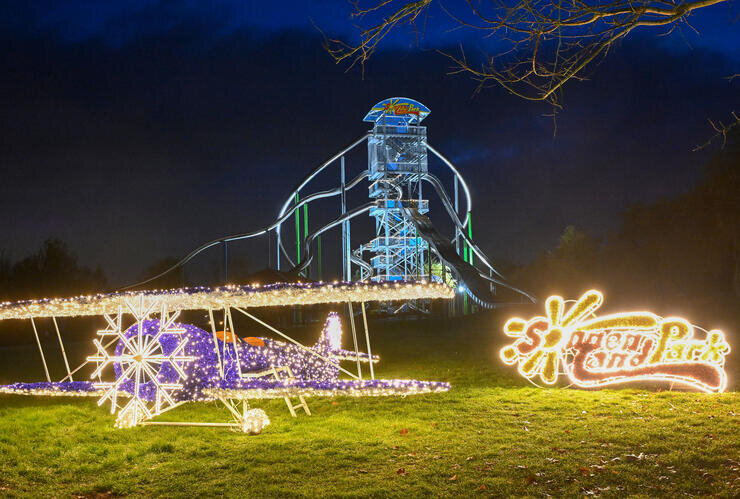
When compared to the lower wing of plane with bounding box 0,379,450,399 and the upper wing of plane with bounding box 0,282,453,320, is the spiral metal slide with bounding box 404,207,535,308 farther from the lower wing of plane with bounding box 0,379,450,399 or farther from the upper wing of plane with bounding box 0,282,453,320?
the lower wing of plane with bounding box 0,379,450,399

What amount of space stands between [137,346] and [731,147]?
29.7 m

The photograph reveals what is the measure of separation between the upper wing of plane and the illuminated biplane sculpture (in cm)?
1

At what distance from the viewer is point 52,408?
10.9m

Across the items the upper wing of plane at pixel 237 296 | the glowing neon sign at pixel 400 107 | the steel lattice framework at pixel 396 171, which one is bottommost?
the upper wing of plane at pixel 237 296

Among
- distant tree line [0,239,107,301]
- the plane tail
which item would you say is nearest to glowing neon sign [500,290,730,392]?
the plane tail

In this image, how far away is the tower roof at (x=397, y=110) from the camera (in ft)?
127

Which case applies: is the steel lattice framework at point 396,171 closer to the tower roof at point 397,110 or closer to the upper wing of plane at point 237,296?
the tower roof at point 397,110

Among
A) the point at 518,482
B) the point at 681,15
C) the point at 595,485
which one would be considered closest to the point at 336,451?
the point at 518,482

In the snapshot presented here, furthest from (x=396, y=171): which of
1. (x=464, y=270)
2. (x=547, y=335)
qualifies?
(x=547, y=335)

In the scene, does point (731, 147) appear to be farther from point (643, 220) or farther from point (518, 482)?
point (518, 482)

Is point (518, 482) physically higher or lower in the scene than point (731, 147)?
lower

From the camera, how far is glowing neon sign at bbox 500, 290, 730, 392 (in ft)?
35.3

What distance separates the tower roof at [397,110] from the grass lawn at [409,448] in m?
29.8

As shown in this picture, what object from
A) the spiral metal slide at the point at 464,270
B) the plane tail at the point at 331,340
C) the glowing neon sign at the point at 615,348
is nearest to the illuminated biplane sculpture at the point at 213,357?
the plane tail at the point at 331,340
